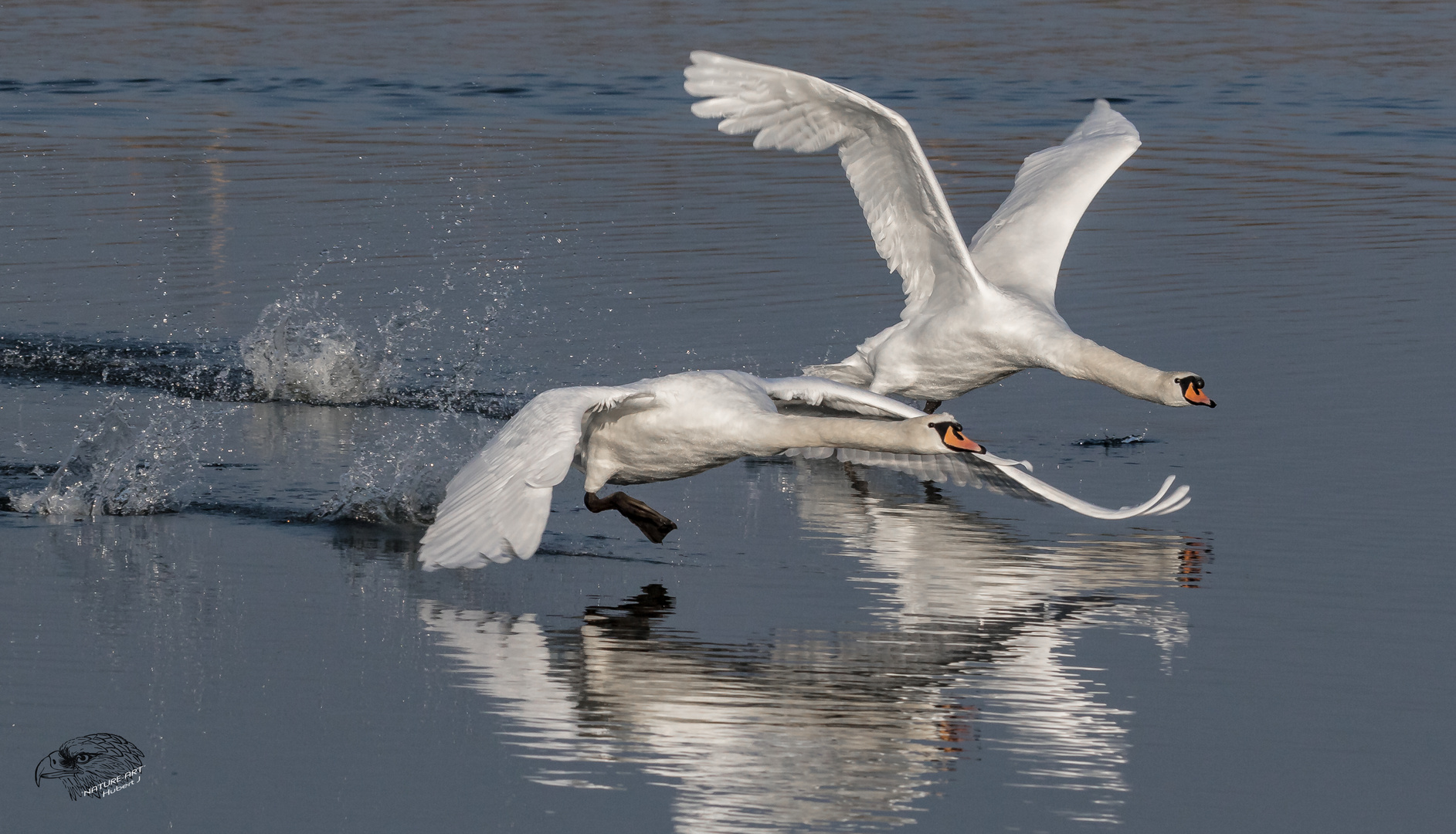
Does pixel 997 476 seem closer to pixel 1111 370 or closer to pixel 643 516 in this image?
pixel 1111 370

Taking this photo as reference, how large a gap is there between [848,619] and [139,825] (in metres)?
3.10

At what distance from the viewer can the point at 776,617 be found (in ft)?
27.3

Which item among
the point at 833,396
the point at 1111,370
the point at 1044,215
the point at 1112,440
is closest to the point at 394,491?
the point at 833,396

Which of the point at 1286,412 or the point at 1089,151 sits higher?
the point at 1089,151

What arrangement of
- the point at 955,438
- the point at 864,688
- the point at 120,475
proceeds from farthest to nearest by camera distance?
the point at 120,475
the point at 955,438
the point at 864,688

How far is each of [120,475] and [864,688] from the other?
424 centimetres

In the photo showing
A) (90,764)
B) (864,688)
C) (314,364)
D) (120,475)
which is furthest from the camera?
(314,364)

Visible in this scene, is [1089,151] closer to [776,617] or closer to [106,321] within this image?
[776,617]

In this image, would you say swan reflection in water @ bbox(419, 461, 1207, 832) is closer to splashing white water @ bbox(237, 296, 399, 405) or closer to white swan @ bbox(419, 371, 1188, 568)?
white swan @ bbox(419, 371, 1188, 568)

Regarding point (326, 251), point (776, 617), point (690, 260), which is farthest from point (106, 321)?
point (776, 617)

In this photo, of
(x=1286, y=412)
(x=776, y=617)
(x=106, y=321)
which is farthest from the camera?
(x=106, y=321)

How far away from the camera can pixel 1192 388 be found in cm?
930

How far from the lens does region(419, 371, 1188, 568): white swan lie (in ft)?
26.3

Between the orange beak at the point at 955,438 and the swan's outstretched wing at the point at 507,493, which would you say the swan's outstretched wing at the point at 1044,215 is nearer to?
the orange beak at the point at 955,438
